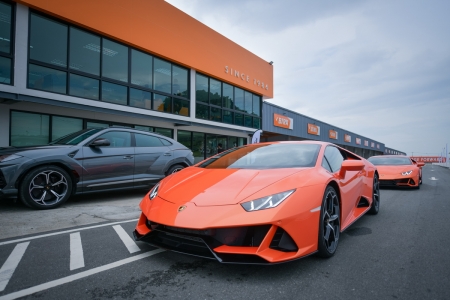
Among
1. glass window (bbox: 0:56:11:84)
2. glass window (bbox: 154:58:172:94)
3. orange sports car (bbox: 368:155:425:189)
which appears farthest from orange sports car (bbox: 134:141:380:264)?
glass window (bbox: 154:58:172:94)

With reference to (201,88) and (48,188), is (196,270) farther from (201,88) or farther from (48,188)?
(201,88)

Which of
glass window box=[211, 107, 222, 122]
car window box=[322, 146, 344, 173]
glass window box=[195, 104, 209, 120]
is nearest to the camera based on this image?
car window box=[322, 146, 344, 173]

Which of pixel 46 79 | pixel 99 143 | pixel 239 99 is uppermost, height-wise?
pixel 239 99

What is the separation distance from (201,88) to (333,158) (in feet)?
36.6

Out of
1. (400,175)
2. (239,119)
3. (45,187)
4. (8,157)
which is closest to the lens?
(8,157)

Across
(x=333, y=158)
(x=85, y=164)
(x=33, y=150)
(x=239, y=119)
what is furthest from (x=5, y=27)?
(x=239, y=119)

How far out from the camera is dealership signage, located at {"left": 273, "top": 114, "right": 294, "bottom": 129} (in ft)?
64.6

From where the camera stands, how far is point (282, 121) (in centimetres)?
2052

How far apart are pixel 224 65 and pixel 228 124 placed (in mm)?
3203

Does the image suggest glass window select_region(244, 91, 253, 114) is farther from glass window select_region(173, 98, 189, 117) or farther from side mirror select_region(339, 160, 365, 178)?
side mirror select_region(339, 160, 365, 178)

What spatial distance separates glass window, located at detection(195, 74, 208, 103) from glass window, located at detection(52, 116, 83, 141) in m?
5.77

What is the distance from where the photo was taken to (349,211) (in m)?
3.27

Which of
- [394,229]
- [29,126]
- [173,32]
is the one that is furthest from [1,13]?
[394,229]

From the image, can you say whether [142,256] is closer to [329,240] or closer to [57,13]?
[329,240]
